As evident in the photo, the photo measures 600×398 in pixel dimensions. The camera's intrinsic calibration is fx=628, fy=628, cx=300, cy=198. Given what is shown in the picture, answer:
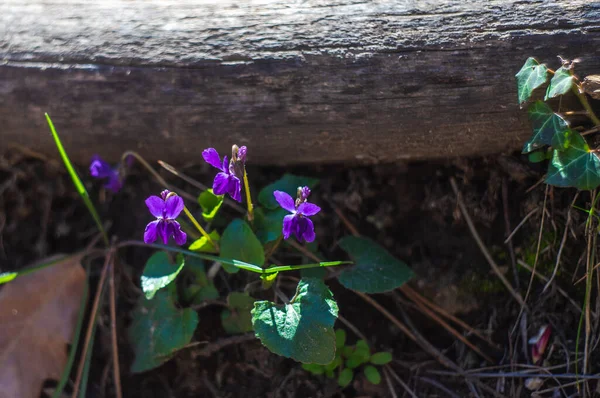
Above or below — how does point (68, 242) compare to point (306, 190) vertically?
below

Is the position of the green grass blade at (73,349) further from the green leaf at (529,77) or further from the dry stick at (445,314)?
the green leaf at (529,77)

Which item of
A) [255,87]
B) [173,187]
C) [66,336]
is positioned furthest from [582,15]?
[66,336]

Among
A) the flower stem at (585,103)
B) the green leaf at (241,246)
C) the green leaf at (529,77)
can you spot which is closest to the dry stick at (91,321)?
the green leaf at (241,246)

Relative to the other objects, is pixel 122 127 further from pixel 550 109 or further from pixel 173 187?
pixel 550 109

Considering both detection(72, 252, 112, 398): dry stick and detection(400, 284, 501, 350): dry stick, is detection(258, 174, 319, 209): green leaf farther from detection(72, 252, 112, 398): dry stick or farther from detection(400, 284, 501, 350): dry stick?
detection(72, 252, 112, 398): dry stick

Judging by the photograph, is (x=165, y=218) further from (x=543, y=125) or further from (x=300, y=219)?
(x=543, y=125)

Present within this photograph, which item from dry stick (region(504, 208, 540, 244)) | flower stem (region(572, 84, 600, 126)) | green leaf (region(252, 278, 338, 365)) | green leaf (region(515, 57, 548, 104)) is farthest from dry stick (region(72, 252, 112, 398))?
flower stem (region(572, 84, 600, 126))

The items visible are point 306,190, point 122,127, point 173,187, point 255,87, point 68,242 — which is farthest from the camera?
point 68,242
